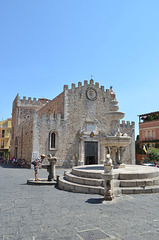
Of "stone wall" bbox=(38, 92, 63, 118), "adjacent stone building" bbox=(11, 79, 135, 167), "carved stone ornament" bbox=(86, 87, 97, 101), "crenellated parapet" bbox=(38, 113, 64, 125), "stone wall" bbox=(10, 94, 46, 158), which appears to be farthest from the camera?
"stone wall" bbox=(10, 94, 46, 158)

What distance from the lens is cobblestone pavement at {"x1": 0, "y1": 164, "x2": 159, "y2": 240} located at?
3.70 m

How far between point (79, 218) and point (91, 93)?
2051cm

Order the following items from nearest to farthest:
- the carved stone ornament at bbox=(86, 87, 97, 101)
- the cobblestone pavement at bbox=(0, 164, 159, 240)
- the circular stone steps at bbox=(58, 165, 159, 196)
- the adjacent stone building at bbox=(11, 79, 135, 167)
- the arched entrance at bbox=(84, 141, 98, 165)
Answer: the cobblestone pavement at bbox=(0, 164, 159, 240)
the circular stone steps at bbox=(58, 165, 159, 196)
the adjacent stone building at bbox=(11, 79, 135, 167)
the arched entrance at bbox=(84, 141, 98, 165)
the carved stone ornament at bbox=(86, 87, 97, 101)

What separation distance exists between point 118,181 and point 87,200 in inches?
68.5

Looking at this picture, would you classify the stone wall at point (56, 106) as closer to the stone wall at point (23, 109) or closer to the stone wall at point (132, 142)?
the stone wall at point (23, 109)

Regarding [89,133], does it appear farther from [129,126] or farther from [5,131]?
[5,131]

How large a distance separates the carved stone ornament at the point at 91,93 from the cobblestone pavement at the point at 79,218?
715 inches

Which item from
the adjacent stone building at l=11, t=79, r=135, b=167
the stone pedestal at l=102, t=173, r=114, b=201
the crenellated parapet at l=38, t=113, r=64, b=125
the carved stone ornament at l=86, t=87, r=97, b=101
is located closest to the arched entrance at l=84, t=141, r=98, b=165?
the adjacent stone building at l=11, t=79, r=135, b=167

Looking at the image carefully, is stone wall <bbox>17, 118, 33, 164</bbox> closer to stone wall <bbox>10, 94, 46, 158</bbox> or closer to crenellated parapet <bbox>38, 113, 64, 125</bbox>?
crenellated parapet <bbox>38, 113, 64, 125</bbox>

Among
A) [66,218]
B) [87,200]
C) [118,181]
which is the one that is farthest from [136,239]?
[118,181]

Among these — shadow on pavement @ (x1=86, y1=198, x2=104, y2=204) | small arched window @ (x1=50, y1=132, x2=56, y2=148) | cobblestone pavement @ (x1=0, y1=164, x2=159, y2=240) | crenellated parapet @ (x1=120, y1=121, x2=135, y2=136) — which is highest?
crenellated parapet @ (x1=120, y1=121, x2=135, y2=136)

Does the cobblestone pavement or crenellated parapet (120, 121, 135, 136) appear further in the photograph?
crenellated parapet (120, 121, 135, 136)

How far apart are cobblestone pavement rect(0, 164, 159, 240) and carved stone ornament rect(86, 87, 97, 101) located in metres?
18.2

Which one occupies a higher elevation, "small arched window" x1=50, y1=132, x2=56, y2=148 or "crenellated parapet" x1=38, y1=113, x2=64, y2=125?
"crenellated parapet" x1=38, y1=113, x2=64, y2=125
